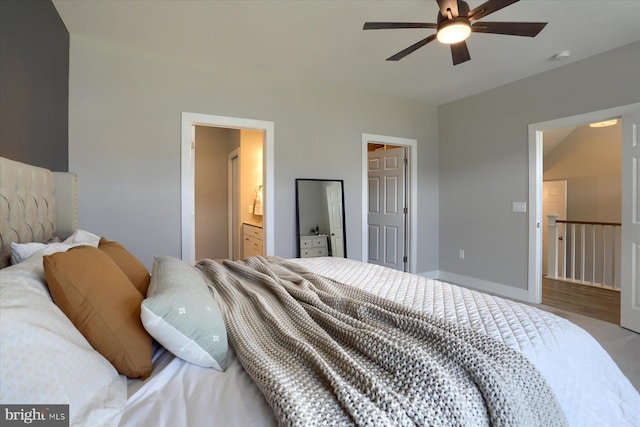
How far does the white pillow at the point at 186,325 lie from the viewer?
2.91 feet

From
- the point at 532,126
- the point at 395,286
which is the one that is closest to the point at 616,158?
the point at 532,126

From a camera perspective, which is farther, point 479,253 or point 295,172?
point 479,253

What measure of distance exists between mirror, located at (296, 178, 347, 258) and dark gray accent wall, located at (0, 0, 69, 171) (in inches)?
89.8

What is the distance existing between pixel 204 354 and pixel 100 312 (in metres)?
0.31

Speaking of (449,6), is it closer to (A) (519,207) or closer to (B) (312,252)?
(B) (312,252)

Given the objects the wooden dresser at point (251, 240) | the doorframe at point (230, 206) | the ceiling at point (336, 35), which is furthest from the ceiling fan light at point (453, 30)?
the doorframe at point (230, 206)

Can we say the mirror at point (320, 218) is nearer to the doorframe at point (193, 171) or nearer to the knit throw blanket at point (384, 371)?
the doorframe at point (193, 171)

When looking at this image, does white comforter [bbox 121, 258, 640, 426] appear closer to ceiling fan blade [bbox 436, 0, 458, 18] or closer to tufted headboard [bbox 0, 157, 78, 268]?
tufted headboard [bbox 0, 157, 78, 268]

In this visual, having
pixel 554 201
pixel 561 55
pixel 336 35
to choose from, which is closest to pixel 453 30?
pixel 336 35

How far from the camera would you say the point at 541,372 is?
0.97 m

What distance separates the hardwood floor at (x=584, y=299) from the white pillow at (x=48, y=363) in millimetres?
4202

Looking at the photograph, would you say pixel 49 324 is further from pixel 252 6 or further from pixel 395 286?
pixel 252 6

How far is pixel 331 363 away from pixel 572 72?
4.17 metres

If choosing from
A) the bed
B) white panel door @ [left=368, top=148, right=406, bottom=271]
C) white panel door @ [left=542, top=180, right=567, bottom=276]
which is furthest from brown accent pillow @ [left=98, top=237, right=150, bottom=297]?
white panel door @ [left=542, top=180, right=567, bottom=276]
